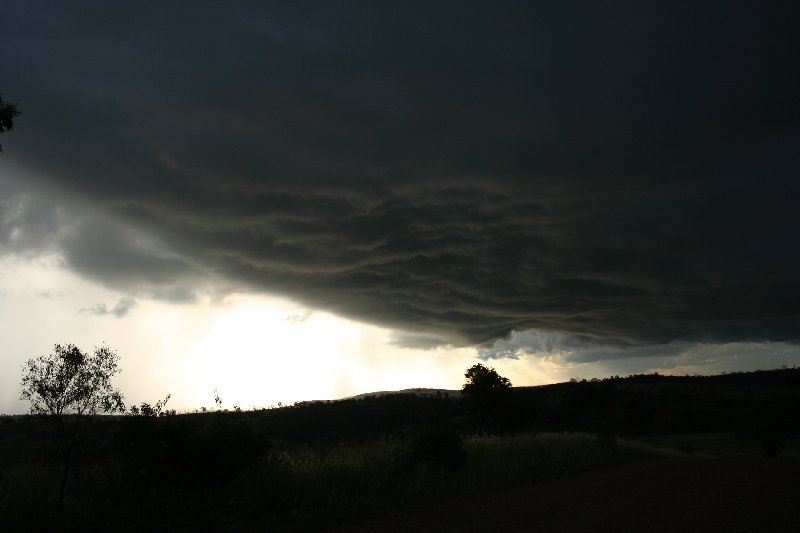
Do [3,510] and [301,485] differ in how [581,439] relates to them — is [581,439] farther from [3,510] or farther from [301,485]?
[3,510]

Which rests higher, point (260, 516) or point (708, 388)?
point (708, 388)

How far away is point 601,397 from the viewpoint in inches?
3108

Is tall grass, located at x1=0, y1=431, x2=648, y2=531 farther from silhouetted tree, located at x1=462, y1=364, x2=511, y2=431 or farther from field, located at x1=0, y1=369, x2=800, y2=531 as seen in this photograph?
silhouetted tree, located at x1=462, y1=364, x2=511, y2=431

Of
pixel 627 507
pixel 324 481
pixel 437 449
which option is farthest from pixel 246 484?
pixel 627 507

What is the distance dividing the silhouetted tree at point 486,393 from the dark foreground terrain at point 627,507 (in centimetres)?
2419

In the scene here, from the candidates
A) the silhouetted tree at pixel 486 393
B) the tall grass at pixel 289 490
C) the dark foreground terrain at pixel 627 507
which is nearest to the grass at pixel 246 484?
the tall grass at pixel 289 490

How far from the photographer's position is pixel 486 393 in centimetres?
4519

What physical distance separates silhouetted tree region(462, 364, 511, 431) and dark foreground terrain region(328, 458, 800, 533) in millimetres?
24191

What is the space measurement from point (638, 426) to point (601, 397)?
520 inches

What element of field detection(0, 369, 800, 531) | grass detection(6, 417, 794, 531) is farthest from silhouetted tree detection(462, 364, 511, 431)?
grass detection(6, 417, 794, 531)

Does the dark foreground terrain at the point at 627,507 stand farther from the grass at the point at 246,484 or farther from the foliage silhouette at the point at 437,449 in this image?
the foliage silhouette at the point at 437,449

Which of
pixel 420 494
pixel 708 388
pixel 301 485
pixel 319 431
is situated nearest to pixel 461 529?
pixel 420 494

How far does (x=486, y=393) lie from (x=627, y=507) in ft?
103

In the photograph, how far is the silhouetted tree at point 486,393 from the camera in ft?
149
